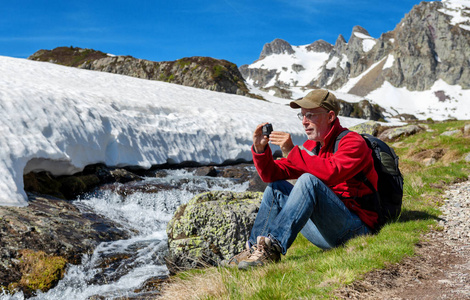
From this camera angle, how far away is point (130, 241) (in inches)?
382

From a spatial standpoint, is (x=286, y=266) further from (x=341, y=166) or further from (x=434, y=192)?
(x=434, y=192)

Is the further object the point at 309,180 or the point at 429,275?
the point at 309,180

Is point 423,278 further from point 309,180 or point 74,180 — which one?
point 74,180

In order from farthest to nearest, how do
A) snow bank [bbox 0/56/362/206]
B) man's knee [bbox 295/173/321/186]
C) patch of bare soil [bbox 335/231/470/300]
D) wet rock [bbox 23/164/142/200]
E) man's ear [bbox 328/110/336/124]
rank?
snow bank [bbox 0/56/362/206] < wet rock [bbox 23/164/142/200] < man's ear [bbox 328/110/336/124] < man's knee [bbox 295/173/321/186] < patch of bare soil [bbox 335/231/470/300]

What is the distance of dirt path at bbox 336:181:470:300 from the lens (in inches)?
158

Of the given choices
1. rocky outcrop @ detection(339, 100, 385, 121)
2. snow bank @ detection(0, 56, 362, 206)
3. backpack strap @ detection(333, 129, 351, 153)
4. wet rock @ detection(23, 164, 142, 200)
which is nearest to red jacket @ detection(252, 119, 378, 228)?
backpack strap @ detection(333, 129, 351, 153)

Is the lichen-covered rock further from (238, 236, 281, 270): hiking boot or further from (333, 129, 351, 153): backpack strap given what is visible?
(333, 129, 351, 153): backpack strap

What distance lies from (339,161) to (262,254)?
5.61 feet

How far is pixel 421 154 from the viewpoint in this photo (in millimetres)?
15469

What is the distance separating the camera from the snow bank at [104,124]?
1261cm

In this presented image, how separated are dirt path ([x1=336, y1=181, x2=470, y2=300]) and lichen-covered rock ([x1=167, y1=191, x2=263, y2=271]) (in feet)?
11.4

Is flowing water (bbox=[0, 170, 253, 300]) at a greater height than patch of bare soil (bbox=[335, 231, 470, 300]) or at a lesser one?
lesser

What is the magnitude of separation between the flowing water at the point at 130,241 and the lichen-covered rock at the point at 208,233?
71 centimetres

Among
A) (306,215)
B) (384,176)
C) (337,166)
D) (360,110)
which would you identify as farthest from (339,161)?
→ (360,110)
